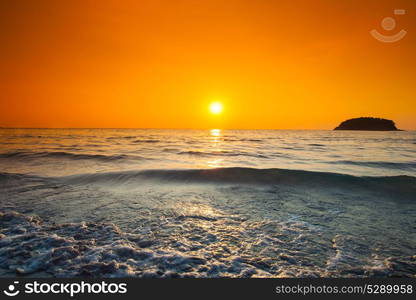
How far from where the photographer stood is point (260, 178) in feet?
31.2

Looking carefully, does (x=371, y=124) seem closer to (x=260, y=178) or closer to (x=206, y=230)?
(x=260, y=178)

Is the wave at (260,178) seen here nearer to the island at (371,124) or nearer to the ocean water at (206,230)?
the ocean water at (206,230)

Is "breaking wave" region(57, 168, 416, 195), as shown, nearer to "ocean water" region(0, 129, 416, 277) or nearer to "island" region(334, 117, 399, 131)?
"ocean water" region(0, 129, 416, 277)

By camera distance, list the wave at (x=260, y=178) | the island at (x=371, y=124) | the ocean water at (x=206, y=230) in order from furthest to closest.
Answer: the island at (x=371, y=124)
the wave at (x=260, y=178)
the ocean water at (x=206, y=230)

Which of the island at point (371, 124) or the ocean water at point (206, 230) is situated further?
the island at point (371, 124)

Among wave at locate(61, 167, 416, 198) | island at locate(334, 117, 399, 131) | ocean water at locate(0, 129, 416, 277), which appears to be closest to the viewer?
ocean water at locate(0, 129, 416, 277)

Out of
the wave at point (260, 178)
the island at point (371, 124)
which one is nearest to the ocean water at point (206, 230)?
the wave at point (260, 178)

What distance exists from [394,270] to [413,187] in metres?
6.87

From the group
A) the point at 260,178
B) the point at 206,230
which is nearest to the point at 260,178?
the point at 260,178

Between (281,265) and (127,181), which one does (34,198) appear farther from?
(281,265)

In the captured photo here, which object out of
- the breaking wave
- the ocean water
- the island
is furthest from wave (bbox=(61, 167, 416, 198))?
the island

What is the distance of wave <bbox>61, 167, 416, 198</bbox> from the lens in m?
8.44

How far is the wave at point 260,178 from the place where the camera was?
332 inches

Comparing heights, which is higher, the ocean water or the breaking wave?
the breaking wave
